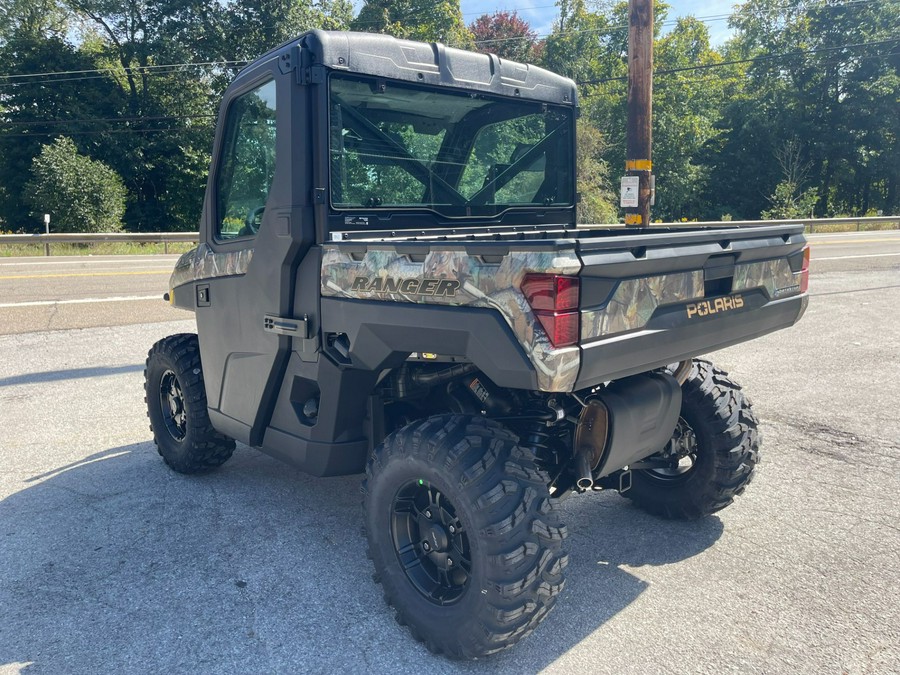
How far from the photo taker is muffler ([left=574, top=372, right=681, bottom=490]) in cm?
296

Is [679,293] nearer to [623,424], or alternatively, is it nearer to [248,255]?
[623,424]

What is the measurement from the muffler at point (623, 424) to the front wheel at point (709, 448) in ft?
1.82

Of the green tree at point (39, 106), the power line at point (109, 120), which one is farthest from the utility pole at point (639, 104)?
the green tree at point (39, 106)

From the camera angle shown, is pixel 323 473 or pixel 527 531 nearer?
pixel 527 531

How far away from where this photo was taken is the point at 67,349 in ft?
27.5

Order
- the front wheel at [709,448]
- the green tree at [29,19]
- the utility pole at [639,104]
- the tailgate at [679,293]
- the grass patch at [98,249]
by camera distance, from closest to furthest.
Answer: the tailgate at [679,293]
the front wheel at [709,448]
the utility pole at [639,104]
the grass patch at [98,249]
the green tree at [29,19]

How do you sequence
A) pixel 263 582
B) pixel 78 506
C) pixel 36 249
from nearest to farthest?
1. pixel 263 582
2. pixel 78 506
3. pixel 36 249

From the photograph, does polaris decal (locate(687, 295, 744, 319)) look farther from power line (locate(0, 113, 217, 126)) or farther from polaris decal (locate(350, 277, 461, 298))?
power line (locate(0, 113, 217, 126))

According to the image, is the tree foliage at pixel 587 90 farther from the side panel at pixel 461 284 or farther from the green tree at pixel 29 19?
the side panel at pixel 461 284

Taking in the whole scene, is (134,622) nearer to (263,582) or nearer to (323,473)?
(263,582)

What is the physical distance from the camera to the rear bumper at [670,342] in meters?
2.45

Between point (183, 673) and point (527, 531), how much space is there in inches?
54.3

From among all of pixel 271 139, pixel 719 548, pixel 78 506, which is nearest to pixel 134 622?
pixel 78 506

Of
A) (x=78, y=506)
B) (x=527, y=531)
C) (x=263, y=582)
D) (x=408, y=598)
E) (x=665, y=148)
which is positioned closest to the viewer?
(x=527, y=531)
